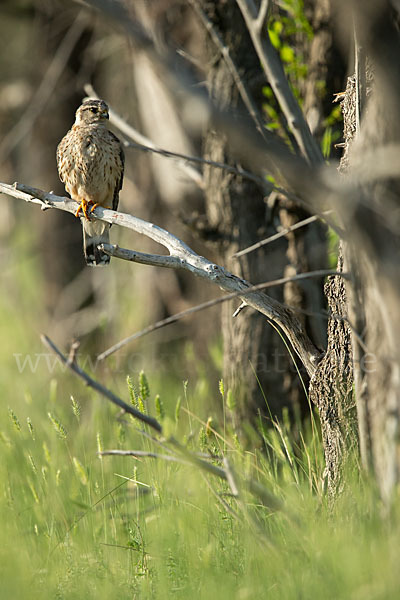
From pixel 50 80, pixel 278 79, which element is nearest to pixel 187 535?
pixel 278 79

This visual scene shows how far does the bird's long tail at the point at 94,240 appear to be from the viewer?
5043mm

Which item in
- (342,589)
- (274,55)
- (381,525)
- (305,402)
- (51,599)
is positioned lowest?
(51,599)

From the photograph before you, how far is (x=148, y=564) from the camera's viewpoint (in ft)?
9.05

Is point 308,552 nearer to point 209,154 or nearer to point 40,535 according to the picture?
point 40,535

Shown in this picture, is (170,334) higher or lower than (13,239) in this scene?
lower

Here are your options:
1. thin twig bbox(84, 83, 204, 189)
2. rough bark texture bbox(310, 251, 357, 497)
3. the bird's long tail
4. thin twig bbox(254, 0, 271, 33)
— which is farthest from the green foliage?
thin twig bbox(84, 83, 204, 189)

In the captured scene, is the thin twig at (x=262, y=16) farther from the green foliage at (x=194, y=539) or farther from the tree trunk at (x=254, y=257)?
the tree trunk at (x=254, y=257)

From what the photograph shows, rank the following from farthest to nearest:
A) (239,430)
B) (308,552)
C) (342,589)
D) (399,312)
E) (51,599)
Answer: (239,430), (51,599), (308,552), (342,589), (399,312)

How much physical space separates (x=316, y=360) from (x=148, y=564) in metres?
1.11

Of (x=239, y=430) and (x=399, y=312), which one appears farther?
(x=239, y=430)

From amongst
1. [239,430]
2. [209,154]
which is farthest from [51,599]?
[209,154]

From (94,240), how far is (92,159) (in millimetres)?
698

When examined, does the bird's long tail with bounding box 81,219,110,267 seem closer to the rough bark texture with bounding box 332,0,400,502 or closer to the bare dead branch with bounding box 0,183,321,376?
the bare dead branch with bounding box 0,183,321,376

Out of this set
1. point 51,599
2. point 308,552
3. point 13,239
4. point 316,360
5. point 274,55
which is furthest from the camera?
point 13,239
